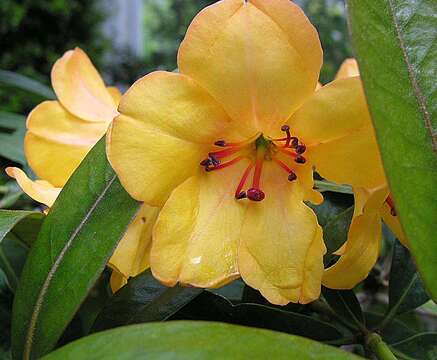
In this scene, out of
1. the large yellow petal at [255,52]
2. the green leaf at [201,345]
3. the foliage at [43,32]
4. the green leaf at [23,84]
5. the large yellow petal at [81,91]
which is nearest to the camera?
the green leaf at [201,345]

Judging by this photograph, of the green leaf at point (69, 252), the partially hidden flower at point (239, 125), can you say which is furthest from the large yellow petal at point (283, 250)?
the green leaf at point (69, 252)

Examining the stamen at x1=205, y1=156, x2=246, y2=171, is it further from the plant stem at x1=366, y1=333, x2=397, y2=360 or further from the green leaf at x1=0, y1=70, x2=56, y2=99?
the green leaf at x1=0, y1=70, x2=56, y2=99

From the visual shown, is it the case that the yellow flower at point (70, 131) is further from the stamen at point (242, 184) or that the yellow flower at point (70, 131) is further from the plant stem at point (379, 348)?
the plant stem at point (379, 348)

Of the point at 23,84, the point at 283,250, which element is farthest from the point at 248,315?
the point at 23,84

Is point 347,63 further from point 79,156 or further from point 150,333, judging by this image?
point 150,333

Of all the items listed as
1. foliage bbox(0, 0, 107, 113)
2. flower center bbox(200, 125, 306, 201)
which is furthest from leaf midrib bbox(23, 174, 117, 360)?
foliage bbox(0, 0, 107, 113)
